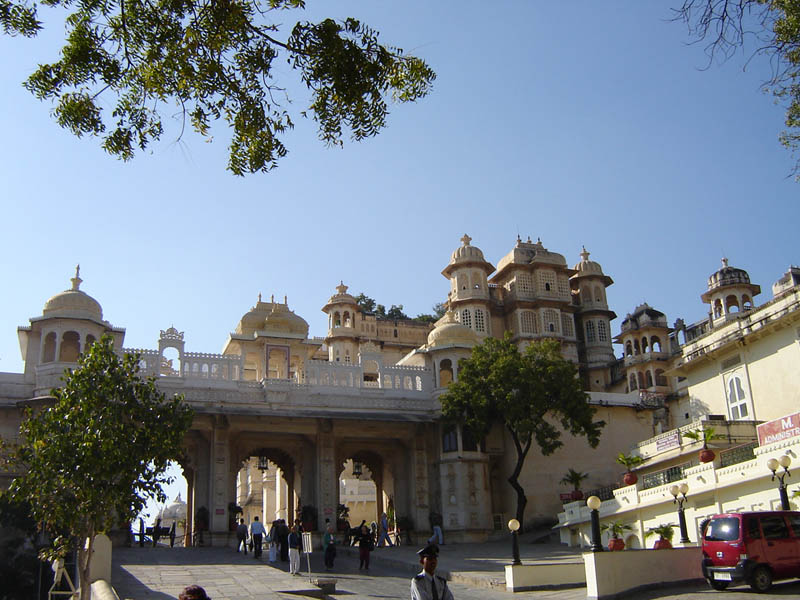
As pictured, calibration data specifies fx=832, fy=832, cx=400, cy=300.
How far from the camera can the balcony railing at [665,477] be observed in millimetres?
24016

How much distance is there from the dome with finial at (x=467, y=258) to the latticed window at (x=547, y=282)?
3615 mm

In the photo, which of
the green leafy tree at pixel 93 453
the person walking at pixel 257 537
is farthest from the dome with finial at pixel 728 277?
the green leafy tree at pixel 93 453

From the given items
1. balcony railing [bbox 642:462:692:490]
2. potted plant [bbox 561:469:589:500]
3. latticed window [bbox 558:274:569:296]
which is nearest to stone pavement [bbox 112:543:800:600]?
balcony railing [bbox 642:462:692:490]

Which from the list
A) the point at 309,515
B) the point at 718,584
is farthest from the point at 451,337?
the point at 718,584

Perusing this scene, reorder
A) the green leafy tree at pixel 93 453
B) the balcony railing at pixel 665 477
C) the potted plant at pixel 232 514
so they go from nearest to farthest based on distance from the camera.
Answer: the green leafy tree at pixel 93 453
the balcony railing at pixel 665 477
the potted plant at pixel 232 514

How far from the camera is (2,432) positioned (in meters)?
29.0

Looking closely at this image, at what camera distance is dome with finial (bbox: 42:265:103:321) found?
101 ft

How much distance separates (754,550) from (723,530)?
2.12ft

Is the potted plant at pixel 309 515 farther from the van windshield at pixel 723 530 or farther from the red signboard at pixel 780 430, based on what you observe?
the van windshield at pixel 723 530

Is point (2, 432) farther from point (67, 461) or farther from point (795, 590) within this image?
point (795, 590)

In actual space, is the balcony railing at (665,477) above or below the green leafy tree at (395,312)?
below

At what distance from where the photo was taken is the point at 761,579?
45.9ft

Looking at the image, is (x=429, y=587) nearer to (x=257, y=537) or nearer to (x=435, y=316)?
(x=257, y=537)

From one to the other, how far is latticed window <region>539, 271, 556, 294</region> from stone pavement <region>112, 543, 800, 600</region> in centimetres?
3199
